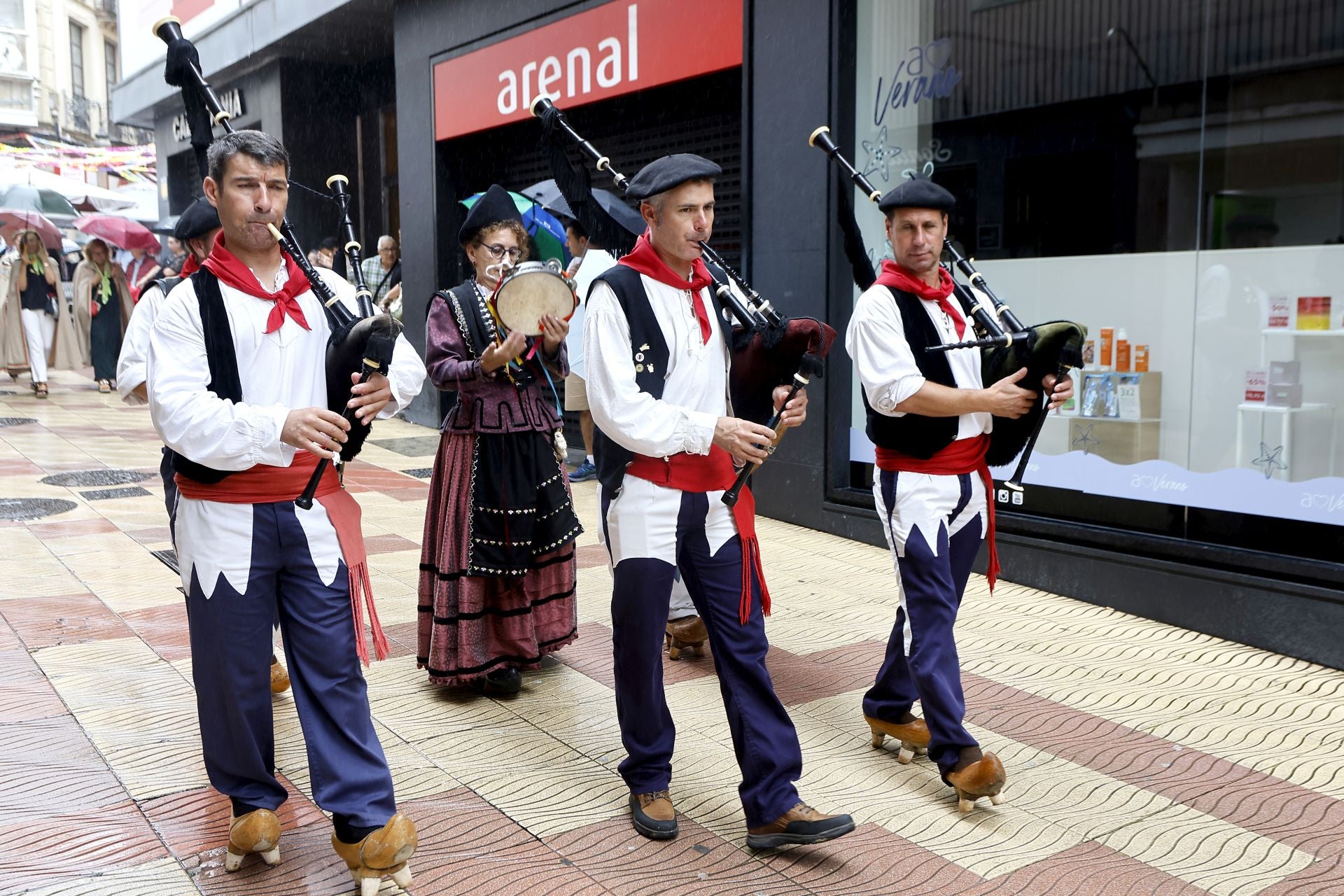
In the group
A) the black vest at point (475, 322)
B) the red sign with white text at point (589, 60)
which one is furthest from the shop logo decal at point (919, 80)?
the black vest at point (475, 322)

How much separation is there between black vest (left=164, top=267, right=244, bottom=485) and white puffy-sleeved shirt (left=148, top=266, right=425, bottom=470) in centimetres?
1

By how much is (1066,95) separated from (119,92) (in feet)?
60.4

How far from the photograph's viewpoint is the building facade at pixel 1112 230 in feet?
17.1

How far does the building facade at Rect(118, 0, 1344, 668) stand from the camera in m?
5.21

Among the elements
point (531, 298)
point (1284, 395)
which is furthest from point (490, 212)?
point (1284, 395)

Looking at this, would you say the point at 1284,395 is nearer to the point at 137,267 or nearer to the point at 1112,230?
the point at 1112,230

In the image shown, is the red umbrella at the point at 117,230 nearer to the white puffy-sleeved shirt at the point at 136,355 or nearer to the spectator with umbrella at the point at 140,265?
the spectator with umbrella at the point at 140,265

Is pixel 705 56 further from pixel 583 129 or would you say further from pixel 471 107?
pixel 471 107

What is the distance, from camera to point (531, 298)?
13.8ft

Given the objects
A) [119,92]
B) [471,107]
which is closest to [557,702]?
[471,107]

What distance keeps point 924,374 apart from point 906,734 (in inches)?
48.3

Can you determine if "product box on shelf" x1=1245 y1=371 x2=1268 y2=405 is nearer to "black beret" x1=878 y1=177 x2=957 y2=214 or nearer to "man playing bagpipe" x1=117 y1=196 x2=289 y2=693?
"black beret" x1=878 y1=177 x2=957 y2=214

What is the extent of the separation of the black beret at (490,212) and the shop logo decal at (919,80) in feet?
10.9

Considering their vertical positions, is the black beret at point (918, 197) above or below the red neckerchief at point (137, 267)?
below
